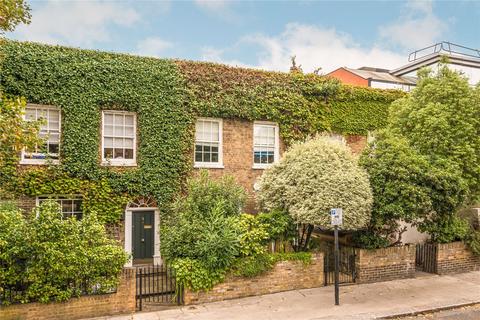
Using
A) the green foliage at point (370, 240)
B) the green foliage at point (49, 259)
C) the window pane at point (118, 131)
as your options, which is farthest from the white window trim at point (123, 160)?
the green foliage at point (370, 240)

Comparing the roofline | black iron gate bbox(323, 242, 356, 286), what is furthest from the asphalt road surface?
the roofline

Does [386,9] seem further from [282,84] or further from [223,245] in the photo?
[223,245]

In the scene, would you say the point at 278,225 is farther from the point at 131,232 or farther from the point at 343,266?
the point at 131,232

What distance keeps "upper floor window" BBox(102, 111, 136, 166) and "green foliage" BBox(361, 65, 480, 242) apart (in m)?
8.83

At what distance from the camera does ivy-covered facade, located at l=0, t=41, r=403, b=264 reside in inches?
508

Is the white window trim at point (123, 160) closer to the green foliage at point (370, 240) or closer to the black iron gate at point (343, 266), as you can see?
the black iron gate at point (343, 266)

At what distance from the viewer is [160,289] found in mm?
11086

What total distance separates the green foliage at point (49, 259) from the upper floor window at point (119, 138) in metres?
5.25

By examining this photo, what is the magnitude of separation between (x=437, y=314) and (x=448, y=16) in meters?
13.7

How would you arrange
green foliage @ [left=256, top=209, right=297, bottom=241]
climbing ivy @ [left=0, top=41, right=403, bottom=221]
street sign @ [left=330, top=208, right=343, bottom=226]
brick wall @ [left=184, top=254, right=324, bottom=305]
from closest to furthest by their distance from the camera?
street sign @ [left=330, top=208, right=343, bottom=226], brick wall @ [left=184, top=254, right=324, bottom=305], green foliage @ [left=256, top=209, right=297, bottom=241], climbing ivy @ [left=0, top=41, right=403, bottom=221]

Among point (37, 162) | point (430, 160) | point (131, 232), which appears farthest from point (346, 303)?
point (37, 162)

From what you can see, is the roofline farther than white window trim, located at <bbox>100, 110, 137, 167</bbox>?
Yes

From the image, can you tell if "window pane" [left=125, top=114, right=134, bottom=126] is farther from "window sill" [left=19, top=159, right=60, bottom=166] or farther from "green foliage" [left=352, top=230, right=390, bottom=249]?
"green foliage" [left=352, top=230, right=390, bottom=249]

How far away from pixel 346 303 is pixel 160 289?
550 cm
